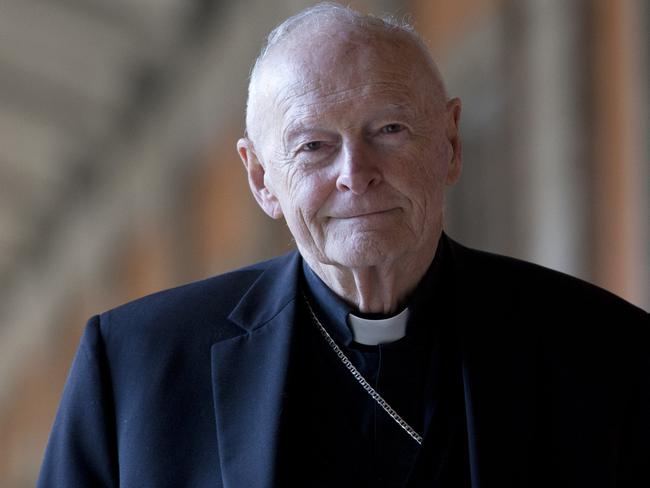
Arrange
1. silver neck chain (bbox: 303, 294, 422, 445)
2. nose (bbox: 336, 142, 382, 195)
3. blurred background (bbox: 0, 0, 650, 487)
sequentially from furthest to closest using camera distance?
blurred background (bbox: 0, 0, 650, 487) < silver neck chain (bbox: 303, 294, 422, 445) < nose (bbox: 336, 142, 382, 195)

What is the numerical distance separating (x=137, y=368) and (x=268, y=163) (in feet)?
1.58

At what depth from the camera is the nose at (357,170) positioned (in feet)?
7.47

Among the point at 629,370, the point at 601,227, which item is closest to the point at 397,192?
the point at 629,370

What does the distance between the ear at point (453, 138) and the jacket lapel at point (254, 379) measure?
0.37m

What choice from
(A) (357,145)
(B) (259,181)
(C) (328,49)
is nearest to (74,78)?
(B) (259,181)

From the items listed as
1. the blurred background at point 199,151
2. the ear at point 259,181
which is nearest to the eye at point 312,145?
the ear at point 259,181

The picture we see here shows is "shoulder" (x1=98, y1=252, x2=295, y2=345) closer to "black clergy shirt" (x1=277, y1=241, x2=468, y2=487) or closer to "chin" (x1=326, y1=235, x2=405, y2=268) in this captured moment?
"black clergy shirt" (x1=277, y1=241, x2=468, y2=487)

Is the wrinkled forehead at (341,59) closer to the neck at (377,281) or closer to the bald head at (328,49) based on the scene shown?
the bald head at (328,49)

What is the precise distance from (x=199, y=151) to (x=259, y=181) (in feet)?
35.1

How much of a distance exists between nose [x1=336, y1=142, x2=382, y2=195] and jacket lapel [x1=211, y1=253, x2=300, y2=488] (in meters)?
0.36

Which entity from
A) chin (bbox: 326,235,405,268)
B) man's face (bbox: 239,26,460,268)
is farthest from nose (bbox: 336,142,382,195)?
chin (bbox: 326,235,405,268)

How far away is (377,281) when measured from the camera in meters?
2.47

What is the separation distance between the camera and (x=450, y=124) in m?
2.54

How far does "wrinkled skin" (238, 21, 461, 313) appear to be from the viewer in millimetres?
2318
